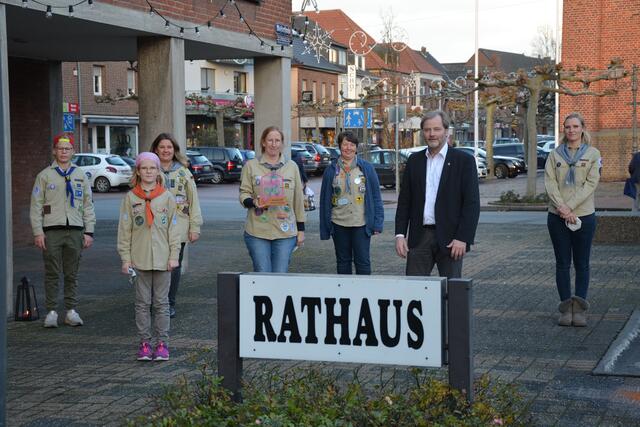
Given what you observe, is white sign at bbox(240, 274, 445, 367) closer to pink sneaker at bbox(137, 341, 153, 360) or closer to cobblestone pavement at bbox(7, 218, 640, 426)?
cobblestone pavement at bbox(7, 218, 640, 426)

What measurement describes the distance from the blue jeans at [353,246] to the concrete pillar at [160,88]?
468 cm

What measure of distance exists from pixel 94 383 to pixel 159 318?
0.96 m

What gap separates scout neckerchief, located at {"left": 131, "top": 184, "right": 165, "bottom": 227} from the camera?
7949 millimetres

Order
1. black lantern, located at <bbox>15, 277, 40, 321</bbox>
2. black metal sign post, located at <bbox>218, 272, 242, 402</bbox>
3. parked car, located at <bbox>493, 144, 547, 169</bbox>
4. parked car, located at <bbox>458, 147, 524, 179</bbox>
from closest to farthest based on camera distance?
black metal sign post, located at <bbox>218, 272, 242, 402</bbox>
black lantern, located at <bbox>15, 277, 40, 321</bbox>
parked car, located at <bbox>458, 147, 524, 179</bbox>
parked car, located at <bbox>493, 144, 547, 169</bbox>

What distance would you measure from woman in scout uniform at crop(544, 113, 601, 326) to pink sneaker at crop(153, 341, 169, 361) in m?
3.73

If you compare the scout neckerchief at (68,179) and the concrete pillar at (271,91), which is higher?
the concrete pillar at (271,91)

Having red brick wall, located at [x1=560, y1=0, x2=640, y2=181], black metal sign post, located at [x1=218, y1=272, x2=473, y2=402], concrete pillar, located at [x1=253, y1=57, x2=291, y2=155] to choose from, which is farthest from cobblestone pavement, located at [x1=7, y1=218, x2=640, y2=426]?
red brick wall, located at [x1=560, y1=0, x2=640, y2=181]

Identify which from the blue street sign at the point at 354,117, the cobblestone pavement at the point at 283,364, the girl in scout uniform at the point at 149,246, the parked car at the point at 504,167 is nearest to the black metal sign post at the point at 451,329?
the cobblestone pavement at the point at 283,364

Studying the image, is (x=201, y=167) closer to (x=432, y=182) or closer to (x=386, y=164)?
(x=386, y=164)

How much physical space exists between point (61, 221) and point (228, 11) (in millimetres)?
6294

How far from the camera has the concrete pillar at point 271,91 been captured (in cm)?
1652

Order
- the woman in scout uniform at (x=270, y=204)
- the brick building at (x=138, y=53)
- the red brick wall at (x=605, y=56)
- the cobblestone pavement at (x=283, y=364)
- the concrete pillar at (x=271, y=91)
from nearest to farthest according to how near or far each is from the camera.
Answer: the cobblestone pavement at (x=283, y=364) → the woman in scout uniform at (x=270, y=204) → the brick building at (x=138, y=53) → the concrete pillar at (x=271, y=91) → the red brick wall at (x=605, y=56)

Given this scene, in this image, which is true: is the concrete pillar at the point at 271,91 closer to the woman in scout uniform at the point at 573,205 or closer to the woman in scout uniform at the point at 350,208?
the woman in scout uniform at the point at 350,208

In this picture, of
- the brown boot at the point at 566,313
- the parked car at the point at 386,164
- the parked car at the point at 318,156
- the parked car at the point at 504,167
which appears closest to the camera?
the brown boot at the point at 566,313
